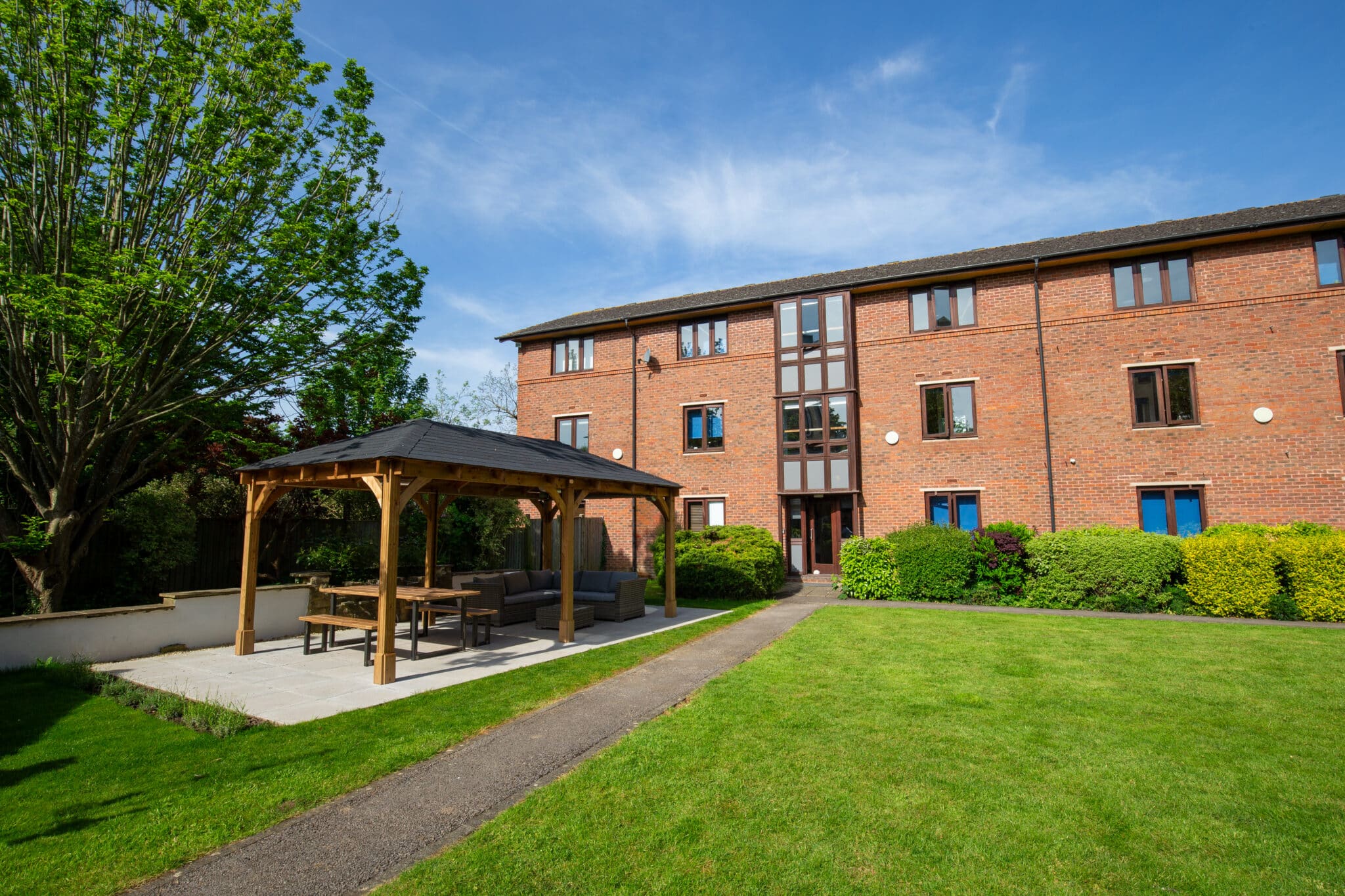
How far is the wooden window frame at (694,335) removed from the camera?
20000mm

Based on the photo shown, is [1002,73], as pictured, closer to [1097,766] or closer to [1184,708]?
[1184,708]

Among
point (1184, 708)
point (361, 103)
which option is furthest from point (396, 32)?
point (1184, 708)

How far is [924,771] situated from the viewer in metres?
4.73

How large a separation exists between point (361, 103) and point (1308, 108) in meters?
15.2

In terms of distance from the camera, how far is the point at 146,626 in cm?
902

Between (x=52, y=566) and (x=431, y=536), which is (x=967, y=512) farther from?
(x=52, y=566)

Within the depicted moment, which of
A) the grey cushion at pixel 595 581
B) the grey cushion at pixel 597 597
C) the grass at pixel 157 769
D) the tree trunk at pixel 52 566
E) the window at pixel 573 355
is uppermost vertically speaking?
the window at pixel 573 355

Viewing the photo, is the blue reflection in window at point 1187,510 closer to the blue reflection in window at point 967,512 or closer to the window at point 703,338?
the blue reflection in window at point 967,512

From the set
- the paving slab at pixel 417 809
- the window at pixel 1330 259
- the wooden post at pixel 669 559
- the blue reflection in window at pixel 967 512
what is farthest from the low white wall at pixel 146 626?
the window at pixel 1330 259

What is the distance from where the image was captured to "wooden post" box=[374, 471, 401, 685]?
7.46 meters

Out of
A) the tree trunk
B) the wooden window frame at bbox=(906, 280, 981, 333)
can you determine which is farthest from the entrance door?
the tree trunk

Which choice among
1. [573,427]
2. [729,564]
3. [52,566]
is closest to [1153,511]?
[729,564]

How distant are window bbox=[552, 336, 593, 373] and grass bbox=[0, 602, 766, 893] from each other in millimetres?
15452

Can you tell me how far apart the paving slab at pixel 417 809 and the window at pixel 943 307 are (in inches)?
550
